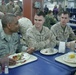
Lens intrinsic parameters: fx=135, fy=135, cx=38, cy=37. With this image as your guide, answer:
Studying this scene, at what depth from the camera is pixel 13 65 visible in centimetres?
156

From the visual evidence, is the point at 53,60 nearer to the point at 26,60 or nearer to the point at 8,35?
the point at 26,60

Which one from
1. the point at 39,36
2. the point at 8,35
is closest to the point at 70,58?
the point at 39,36

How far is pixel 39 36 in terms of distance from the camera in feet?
7.54

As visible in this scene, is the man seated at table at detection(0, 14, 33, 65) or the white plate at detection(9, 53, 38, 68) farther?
the man seated at table at detection(0, 14, 33, 65)

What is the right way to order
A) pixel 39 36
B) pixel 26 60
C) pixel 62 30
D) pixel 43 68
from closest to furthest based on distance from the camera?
1. pixel 43 68
2. pixel 26 60
3. pixel 39 36
4. pixel 62 30

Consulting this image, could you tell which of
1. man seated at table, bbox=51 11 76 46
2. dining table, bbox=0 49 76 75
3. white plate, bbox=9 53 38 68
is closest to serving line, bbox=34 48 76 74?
dining table, bbox=0 49 76 75

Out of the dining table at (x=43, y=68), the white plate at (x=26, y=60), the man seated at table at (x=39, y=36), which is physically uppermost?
the man seated at table at (x=39, y=36)

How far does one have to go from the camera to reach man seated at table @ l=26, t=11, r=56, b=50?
2186 mm

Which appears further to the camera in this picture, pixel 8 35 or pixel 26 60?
pixel 8 35

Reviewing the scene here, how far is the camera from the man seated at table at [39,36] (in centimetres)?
219

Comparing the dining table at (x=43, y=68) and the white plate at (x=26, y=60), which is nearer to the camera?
the dining table at (x=43, y=68)

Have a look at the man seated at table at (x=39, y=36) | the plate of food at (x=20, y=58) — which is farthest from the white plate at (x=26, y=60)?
the man seated at table at (x=39, y=36)

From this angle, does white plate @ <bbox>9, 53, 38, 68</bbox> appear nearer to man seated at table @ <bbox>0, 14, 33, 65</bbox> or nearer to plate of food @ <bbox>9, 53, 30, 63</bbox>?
plate of food @ <bbox>9, 53, 30, 63</bbox>

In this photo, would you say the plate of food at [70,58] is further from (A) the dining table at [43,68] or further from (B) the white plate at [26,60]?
(B) the white plate at [26,60]
